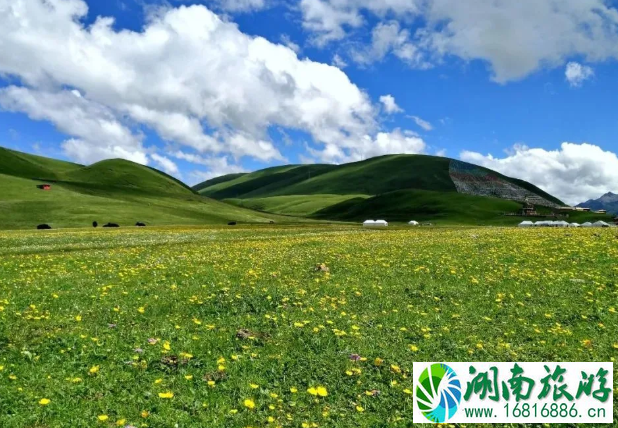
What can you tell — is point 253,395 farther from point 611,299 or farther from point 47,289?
point 611,299

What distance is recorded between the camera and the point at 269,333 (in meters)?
14.7

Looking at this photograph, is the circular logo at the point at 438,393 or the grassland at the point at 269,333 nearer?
the grassland at the point at 269,333

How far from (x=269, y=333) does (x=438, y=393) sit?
602 cm

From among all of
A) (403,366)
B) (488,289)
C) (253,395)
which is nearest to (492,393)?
(403,366)

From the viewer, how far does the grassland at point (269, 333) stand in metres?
10.1

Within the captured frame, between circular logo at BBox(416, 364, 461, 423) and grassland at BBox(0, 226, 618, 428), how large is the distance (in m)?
0.39

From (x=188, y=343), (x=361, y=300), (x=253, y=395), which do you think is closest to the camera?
(x=253, y=395)

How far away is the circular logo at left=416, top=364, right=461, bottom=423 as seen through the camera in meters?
10.3

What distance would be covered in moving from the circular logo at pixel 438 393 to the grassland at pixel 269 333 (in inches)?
15.4

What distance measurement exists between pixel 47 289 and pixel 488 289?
2060 centimetres

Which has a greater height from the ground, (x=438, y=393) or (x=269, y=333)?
(x=269, y=333)

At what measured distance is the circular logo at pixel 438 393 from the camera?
10266 millimetres

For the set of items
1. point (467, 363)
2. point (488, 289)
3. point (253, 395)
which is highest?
point (488, 289)

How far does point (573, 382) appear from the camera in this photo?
11508 millimetres
